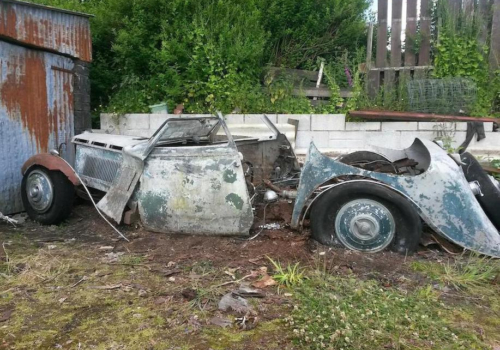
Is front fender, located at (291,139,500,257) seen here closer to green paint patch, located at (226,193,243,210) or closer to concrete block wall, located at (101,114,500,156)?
green paint patch, located at (226,193,243,210)

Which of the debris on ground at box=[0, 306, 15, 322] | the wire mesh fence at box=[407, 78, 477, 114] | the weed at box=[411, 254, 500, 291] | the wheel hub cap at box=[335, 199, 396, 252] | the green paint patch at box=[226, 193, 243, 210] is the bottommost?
the debris on ground at box=[0, 306, 15, 322]

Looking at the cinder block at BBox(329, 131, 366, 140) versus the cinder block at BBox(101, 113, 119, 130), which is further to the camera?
the cinder block at BBox(101, 113, 119, 130)

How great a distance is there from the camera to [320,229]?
4.72 metres

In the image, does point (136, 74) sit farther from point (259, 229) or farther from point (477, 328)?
point (477, 328)

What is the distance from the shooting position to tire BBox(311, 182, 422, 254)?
452 cm

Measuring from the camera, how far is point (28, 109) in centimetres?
672

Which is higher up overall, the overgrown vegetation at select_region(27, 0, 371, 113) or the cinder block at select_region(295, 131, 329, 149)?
the overgrown vegetation at select_region(27, 0, 371, 113)

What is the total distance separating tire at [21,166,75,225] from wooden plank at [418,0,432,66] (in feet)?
22.7

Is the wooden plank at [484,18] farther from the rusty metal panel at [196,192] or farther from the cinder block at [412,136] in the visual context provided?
the rusty metal panel at [196,192]

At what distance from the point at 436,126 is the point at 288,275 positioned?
517 cm

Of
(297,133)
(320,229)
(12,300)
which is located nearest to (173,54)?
(297,133)

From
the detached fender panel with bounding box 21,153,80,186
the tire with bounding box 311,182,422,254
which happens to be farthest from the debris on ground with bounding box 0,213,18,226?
the tire with bounding box 311,182,422,254

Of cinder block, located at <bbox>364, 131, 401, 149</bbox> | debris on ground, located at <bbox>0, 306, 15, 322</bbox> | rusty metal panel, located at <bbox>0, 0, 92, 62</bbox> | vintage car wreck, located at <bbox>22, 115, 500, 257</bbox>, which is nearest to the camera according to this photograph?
debris on ground, located at <bbox>0, 306, 15, 322</bbox>

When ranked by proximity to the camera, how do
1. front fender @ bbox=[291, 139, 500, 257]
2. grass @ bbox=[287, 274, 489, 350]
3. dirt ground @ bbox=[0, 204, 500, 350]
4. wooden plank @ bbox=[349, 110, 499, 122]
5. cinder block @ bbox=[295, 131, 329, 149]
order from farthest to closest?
cinder block @ bbox=[295, 131, 329, 149], wooden plank @ bbox=[349, 110, 499, 122], front fender @ bbox=[291, 139, 500, 257], dirt ground @ bbox=[0, 204, 500, 350], grass @ bbox=[287, 274, 489, 350]
